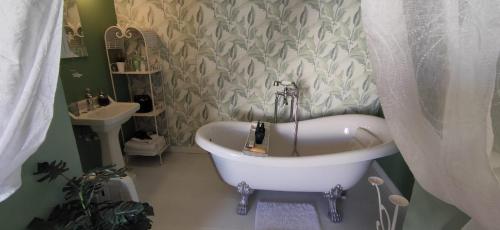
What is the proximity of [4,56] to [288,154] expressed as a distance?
2.08 meters

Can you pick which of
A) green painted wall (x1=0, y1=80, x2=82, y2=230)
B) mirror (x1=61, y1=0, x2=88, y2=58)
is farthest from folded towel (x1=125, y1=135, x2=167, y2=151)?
green painted wall (x1=0, y1=80, x2=82, y2=230)

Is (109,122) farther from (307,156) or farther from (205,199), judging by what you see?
(307,156)

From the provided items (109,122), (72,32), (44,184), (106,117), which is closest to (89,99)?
(106,117)

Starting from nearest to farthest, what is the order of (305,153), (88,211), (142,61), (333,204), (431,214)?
(431,214) → (88,211) → (333,204) → (305,153) → (142,61)

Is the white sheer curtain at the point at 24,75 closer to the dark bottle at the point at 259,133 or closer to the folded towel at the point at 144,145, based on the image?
the dark bottle at the point at 259,133

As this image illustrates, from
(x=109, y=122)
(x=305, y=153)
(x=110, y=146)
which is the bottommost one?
(x=305, y=153)

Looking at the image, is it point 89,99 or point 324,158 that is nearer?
point 324,158

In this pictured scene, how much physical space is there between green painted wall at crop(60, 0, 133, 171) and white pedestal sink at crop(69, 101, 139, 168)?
129 millimetres

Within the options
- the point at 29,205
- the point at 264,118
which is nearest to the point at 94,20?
the point at 29,205

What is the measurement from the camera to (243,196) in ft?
5.81

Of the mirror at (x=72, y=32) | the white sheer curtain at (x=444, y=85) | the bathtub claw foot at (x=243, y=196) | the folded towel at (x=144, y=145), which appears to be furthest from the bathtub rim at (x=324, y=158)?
the mirror at (x=72, y=32)

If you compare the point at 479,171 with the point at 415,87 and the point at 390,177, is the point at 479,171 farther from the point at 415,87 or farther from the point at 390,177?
the point at 390,177

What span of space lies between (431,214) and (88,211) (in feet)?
4.59

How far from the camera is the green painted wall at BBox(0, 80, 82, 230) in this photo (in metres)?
0.93
